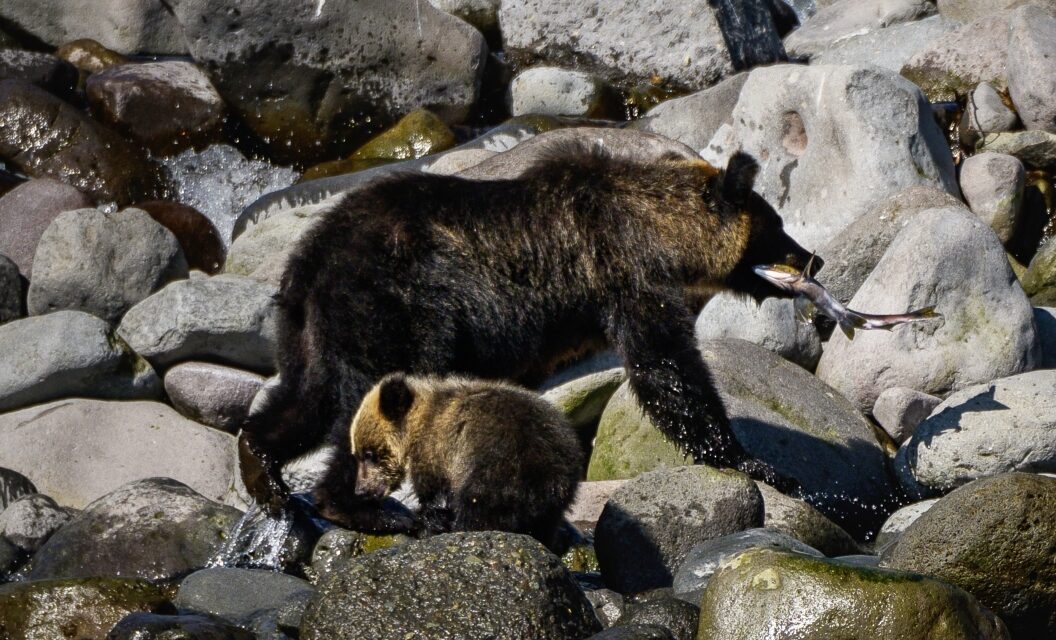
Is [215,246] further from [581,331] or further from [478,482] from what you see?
[478,482]

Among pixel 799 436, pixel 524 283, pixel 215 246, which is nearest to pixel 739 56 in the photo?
pixel 215 246

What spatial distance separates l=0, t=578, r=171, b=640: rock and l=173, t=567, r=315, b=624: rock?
9.4 inches

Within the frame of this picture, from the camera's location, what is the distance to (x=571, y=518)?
27.4ft

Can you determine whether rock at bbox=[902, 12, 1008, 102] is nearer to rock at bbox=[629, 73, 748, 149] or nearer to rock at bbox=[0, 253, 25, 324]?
rock at bbox=[629, 73, 748, 149]

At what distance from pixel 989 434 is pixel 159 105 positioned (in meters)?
10.3

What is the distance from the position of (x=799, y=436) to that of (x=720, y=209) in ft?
5.47

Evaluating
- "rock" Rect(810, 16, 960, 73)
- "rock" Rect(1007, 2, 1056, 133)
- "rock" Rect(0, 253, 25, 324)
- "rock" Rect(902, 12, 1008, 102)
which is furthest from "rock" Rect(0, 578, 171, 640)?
"rock" Rect(810, 16, 960, 73)

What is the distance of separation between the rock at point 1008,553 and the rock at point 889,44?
10.9 m

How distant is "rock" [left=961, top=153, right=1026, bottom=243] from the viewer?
12852 mm

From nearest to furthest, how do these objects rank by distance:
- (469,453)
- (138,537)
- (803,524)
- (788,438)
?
(469,453) < (803,524) < (138,537) < (788,438)

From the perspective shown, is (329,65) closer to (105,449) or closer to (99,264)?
(99,264)

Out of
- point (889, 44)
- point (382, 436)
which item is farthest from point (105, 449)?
point (889, 44)

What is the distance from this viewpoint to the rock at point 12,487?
9.66 metres

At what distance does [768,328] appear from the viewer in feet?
35.6
